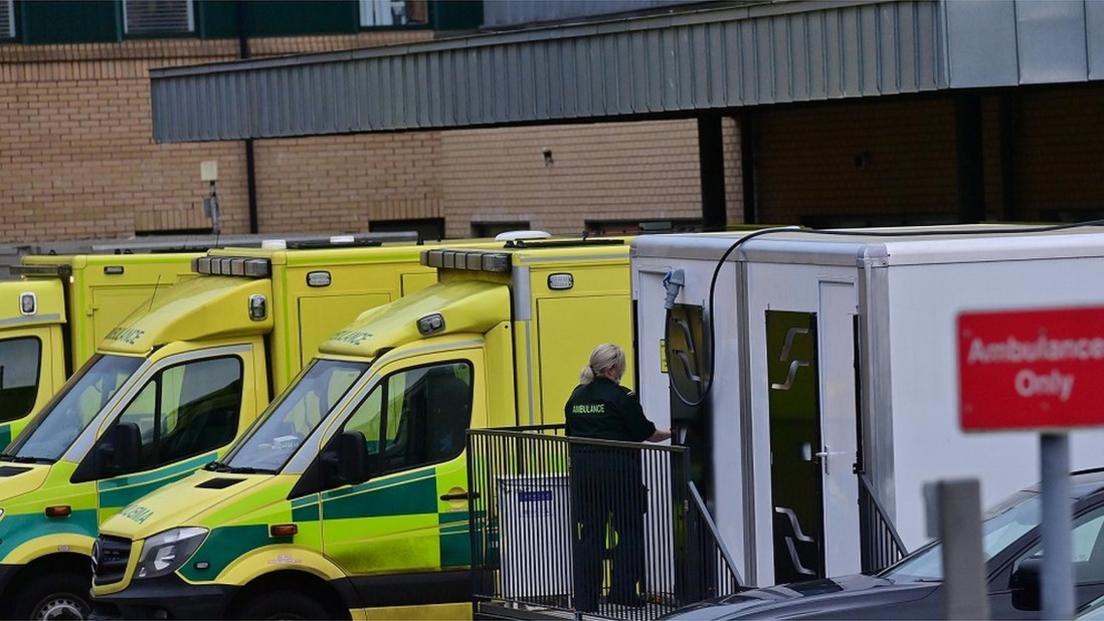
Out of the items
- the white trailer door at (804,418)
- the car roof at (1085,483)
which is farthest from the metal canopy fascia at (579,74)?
the car roof at (1085,483)

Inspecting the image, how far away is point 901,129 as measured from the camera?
51.9ft

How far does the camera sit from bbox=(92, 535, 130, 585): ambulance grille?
422 inches

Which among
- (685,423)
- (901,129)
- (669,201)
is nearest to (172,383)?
(685,423)

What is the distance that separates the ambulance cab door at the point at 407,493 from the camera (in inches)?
420

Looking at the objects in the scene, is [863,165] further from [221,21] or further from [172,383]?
[221,21]

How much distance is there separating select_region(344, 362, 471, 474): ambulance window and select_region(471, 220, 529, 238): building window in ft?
37.2

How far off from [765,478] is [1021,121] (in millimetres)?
6854

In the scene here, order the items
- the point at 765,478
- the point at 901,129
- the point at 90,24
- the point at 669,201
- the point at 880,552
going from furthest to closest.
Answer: the point at 90,24 → the point at 669,201 → the point at 901,129 → the point at 765,478 → the point at 880,552

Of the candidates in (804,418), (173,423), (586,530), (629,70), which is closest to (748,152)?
(629,70)

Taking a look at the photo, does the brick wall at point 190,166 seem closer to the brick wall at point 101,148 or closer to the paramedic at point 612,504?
the brick wall at point 101,148

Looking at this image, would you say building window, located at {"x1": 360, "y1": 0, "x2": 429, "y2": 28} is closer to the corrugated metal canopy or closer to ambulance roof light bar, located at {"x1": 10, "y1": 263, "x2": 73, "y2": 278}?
the corrugated metal canopy

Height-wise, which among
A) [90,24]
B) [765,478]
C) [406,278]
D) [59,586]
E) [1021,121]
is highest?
[90,24]

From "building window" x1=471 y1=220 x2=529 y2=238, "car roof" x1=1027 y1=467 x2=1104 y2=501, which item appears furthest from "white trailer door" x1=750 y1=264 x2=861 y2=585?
"building window" x1=471 y1=220 x2=529 y2=238

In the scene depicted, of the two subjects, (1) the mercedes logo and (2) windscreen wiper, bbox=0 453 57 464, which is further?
(2) windscreen wiper, bbox=0 453 57 464
